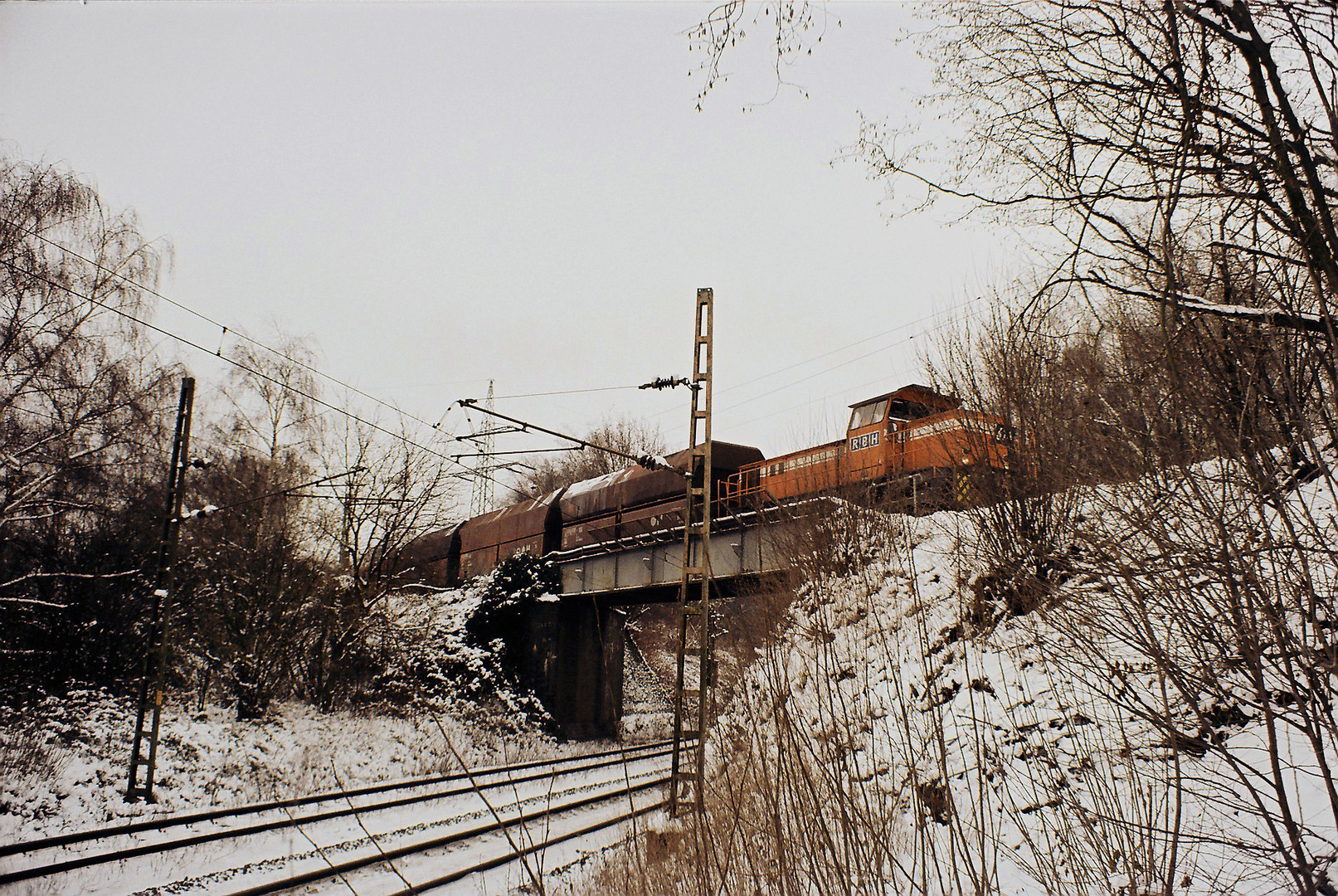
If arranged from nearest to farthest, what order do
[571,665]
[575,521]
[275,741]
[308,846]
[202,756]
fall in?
1. [308,846]
2. [202,756]
3. [275,741]
4. [571,665]
5. [575,521]

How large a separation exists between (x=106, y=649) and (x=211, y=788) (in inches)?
194

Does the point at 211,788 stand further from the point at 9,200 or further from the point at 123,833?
the point at 9,200

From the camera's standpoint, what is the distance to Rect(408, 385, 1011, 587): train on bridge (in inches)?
431

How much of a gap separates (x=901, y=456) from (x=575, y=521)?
1233 cm

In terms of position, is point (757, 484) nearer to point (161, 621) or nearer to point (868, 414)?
point (868, 414)

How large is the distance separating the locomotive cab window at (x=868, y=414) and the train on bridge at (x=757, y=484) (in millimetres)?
25

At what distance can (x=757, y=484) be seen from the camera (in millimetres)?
18469

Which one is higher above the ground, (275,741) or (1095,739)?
(1095,739)

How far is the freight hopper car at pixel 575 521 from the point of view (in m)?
19.5

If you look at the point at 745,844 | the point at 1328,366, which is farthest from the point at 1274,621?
the point at 745,844

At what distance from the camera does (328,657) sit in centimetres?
2003

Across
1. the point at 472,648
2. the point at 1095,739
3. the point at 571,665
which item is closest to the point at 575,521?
the point at 571,665

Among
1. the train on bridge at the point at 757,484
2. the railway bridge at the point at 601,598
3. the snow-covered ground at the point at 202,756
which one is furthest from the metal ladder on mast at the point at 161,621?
the railway bridge at the point at 601,598

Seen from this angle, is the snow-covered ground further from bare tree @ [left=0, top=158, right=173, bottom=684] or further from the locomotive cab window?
the locomotive cab window
